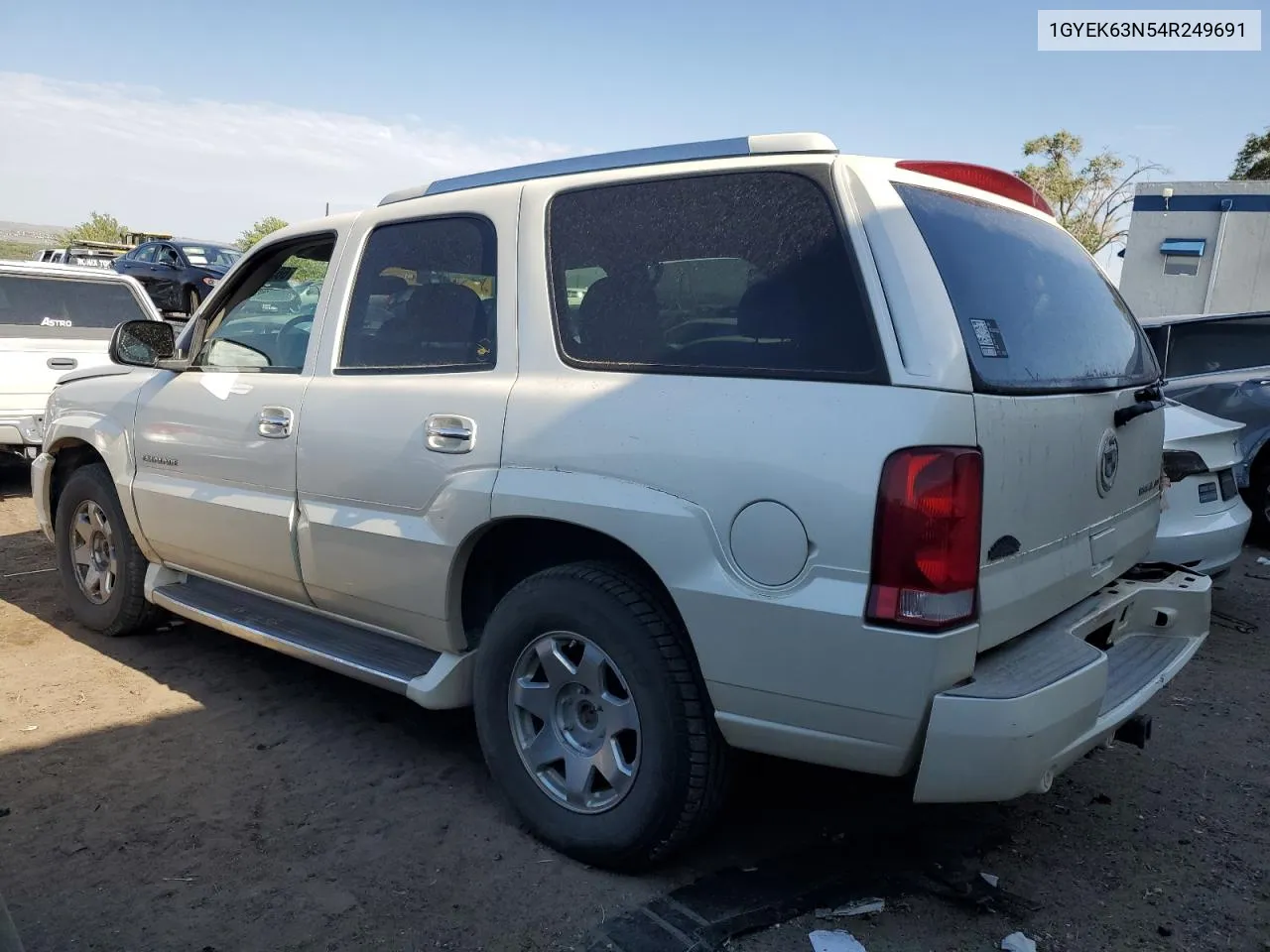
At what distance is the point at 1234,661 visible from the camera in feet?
16.5

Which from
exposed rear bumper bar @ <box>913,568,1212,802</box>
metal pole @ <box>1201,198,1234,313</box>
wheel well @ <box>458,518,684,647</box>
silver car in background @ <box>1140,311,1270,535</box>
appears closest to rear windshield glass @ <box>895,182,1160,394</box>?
exposed rear bumper bar @ <box>913,568,1212,802</box>

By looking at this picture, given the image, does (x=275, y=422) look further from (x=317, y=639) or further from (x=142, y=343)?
(x=142, y=343)

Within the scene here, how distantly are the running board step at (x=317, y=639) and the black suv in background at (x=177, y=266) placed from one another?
15.6 meters

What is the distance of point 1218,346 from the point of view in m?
7.74

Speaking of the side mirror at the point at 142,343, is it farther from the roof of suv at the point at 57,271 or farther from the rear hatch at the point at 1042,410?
the roof of suv at the point at 57,271

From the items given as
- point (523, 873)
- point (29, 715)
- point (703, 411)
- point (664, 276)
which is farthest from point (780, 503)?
point (29, 715)

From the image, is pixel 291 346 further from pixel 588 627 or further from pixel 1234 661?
pixel 1234 661

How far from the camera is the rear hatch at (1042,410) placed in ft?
8.09

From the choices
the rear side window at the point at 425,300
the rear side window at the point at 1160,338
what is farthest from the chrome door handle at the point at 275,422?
the rear side window at the point at 1160,338

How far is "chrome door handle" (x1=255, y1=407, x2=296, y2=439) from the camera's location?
3.72m

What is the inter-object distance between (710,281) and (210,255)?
1963cm

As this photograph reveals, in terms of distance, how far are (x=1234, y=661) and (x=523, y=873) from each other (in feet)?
12.8

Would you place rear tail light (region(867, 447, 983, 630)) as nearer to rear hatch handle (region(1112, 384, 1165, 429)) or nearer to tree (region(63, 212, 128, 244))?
rear hatch handle (region(1112, 384, 1165, 429))

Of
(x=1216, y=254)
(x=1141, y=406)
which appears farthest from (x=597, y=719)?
(x=1216, y=254)
